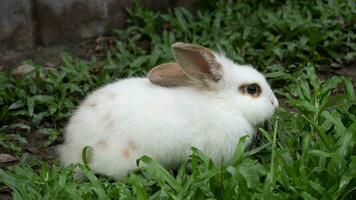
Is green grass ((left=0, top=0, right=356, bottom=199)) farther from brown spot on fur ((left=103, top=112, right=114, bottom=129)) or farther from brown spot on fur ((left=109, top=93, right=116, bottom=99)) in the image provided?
brown spot on fur ((left=109, top=93, right=116, bottom=99))

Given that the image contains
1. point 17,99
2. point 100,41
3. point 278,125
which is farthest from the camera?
point 100,41

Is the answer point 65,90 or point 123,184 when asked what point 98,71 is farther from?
point 123,184

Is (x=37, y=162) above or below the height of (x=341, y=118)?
below

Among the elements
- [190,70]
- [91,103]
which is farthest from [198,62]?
[91,103]

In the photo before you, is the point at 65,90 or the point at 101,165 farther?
the point at 65,90

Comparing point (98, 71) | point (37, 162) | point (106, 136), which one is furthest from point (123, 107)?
point (98, 71)

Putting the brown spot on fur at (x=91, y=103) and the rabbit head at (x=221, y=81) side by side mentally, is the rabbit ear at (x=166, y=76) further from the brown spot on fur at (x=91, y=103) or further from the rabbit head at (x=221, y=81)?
the brown spot on fur at (x=91, y=103)

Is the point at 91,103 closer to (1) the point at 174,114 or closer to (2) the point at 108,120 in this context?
(2) the point at 108,120
